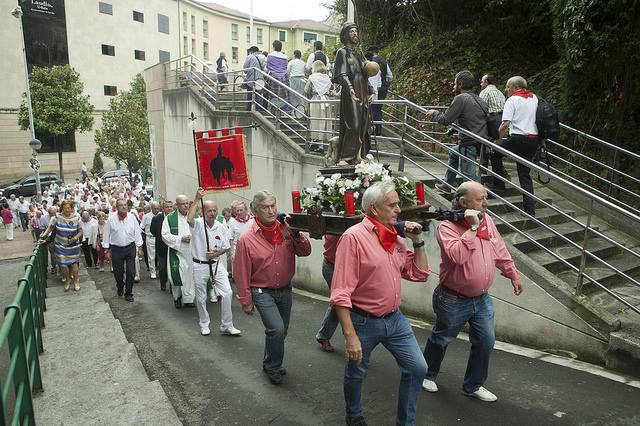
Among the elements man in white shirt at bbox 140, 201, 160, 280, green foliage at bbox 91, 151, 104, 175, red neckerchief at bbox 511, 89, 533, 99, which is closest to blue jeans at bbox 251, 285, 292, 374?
red neckerchief at bbox 511, 89, 533, 99

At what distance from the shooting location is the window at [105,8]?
4469cm

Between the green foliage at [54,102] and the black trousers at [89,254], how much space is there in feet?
83.2

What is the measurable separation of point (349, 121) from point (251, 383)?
11.6 feet

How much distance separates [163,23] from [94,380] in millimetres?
52600

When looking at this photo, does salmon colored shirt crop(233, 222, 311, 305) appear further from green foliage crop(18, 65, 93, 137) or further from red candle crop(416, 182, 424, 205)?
green foliage crop(18, 65, 93, 137)

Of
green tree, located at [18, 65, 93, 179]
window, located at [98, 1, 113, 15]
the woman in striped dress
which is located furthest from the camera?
window, located at [98, 1, 113, 15]

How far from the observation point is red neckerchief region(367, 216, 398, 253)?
358 centimetres

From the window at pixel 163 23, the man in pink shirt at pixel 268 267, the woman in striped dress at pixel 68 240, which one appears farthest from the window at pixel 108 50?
the man in pink shirt at pixel 268 267

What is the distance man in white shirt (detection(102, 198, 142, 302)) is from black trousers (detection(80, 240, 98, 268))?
420 centimetres

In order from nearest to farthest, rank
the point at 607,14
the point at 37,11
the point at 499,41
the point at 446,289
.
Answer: the point at 446,289, the point at 607,14, the point at 499,41, the point at 37,11

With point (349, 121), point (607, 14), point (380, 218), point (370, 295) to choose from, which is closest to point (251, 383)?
point (370, 295)

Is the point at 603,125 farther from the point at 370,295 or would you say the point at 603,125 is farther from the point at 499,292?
the point at 370,295

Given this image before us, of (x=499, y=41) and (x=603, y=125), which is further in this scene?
(x=499, y=41)

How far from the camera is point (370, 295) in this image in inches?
140
